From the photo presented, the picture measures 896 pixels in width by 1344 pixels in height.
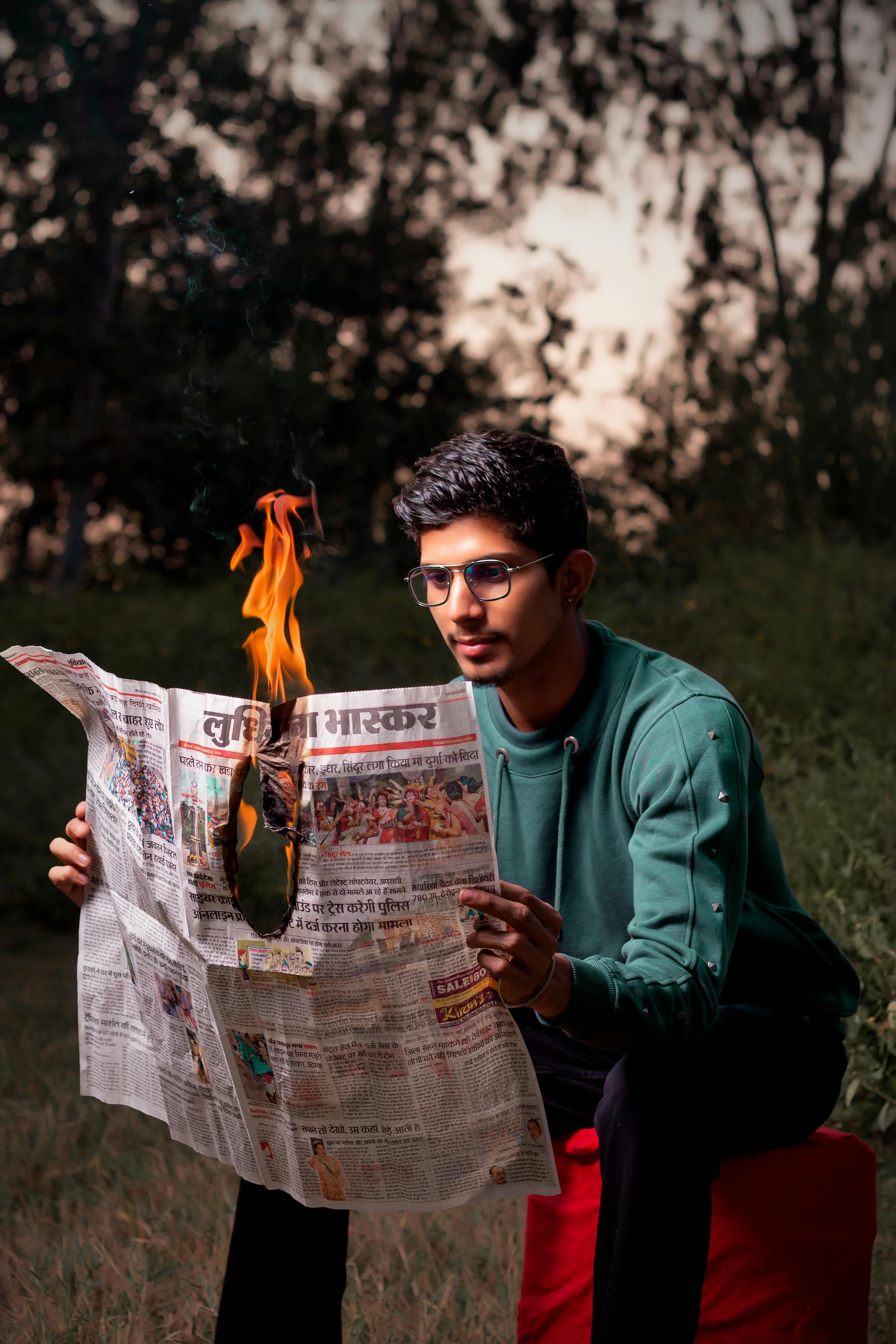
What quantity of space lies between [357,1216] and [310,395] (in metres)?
7.48

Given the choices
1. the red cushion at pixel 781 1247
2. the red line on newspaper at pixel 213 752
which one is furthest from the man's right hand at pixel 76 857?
the red cushion at pixel 781 1247

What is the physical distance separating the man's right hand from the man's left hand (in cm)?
75

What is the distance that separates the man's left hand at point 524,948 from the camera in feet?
4.28

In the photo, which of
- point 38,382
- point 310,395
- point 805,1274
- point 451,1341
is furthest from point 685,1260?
point 38,382

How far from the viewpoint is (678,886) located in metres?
1.46

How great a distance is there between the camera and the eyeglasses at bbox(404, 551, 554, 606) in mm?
1665

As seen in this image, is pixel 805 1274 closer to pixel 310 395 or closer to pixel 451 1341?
pixel 451 1341

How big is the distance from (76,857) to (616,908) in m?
0.82

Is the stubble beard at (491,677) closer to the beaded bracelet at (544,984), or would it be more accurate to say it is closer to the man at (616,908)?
the man at (616,908)

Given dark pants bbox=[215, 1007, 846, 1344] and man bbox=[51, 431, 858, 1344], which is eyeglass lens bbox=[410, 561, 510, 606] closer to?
man bbox=[51, 431, 858, 1344]

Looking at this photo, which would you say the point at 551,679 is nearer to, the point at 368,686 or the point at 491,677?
the point at 491,677

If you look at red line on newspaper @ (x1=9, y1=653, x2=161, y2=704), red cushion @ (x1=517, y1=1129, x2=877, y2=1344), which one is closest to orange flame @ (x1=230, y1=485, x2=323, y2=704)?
red line on newspaper @ (x1=9, y1=653, x2=161, y2=704)

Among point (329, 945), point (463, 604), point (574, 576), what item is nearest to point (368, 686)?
point (574, 576)

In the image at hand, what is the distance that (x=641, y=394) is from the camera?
347 inches
